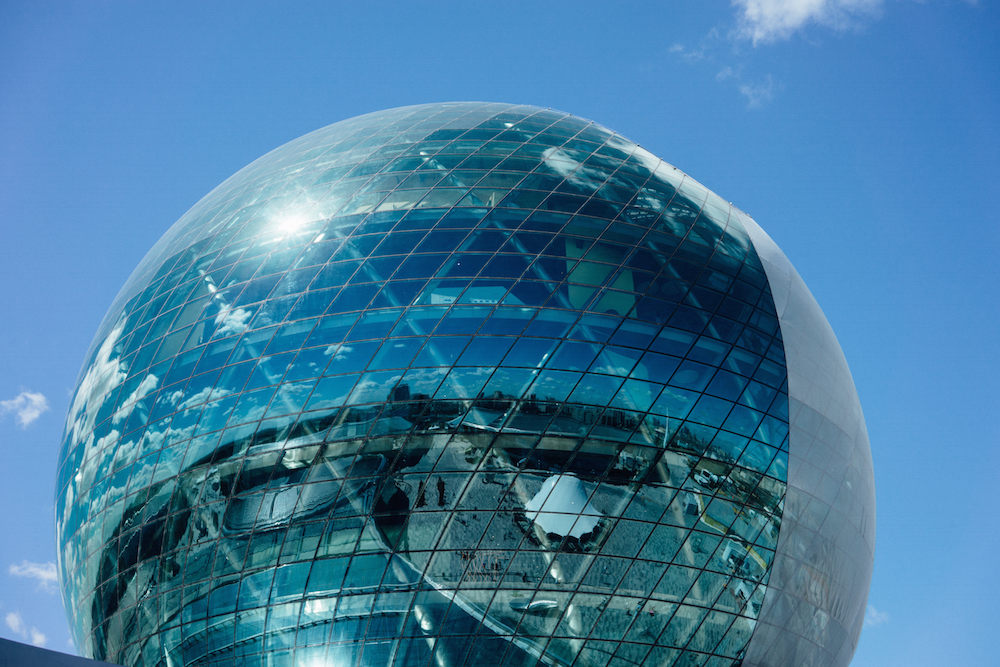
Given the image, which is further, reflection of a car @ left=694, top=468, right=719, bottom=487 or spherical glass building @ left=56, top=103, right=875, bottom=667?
reflection of a car @ left=694, top=468, right=719, bottom=487

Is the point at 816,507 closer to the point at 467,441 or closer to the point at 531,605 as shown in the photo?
the point at 531,605

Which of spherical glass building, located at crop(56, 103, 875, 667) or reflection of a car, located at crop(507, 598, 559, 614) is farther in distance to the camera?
spherical glass building, located at crop(56, 103, 875, 667)

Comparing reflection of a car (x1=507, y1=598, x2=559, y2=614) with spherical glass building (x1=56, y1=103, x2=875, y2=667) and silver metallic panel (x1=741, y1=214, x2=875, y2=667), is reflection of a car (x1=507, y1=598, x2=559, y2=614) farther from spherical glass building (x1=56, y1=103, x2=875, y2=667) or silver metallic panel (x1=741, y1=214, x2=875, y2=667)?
silver metallic panel (x1=741, y1=214, x2=875, y2=667)

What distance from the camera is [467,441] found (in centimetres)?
1550

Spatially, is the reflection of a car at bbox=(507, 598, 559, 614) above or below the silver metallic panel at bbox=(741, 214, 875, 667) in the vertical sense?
below

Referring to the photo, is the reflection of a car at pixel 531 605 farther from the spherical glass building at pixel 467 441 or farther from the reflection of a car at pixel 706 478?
the reflection of a car at pixel 706 478

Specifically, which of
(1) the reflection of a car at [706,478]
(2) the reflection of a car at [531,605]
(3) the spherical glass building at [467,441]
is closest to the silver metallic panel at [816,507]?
(3) the spherical glass building at [467,441]

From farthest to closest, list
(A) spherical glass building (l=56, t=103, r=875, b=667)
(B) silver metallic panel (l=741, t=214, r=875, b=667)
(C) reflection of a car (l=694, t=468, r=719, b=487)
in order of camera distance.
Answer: (B) silver metallic panel (l=741, t=214, r=875, b=667) < (C) reflection of a car (l=694, t=468, r=719, b=487) < (A) spherical glass building (l=56, t=103, r=875, b=667)

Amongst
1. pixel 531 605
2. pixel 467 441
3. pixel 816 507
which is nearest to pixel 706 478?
pixel 816 507

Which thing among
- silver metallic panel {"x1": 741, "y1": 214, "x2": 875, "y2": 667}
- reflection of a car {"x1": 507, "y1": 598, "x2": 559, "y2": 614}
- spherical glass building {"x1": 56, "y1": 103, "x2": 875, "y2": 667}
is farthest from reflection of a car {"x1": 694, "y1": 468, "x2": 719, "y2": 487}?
reflection of a car {"x1": 507, "y1": 598, "x2": 559, "y2": 614}

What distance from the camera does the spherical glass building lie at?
1525 centimetres

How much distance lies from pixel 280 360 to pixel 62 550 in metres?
8.77

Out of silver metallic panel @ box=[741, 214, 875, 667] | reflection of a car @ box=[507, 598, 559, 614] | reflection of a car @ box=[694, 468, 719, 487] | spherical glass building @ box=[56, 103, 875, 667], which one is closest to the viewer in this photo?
reflection of a car @ box=[507, 598, 559, 614]

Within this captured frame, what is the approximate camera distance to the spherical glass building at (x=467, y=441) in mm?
15250
